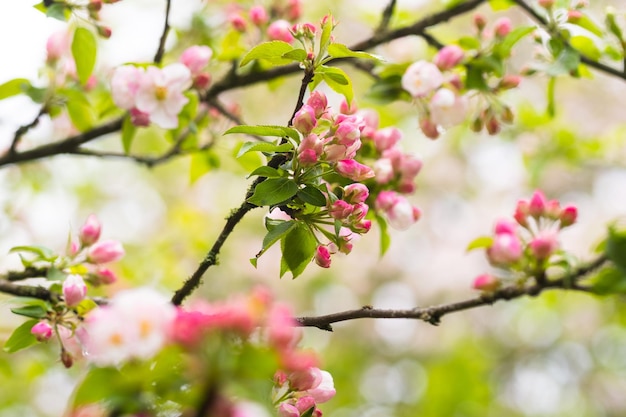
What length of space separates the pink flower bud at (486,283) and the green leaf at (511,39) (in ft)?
1.36

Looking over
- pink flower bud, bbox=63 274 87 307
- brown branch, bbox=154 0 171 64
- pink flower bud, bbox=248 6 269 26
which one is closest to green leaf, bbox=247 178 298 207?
pink flower bud, bbox=63 274 87 307

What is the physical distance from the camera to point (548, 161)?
194cm

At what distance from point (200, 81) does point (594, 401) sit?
4.14m

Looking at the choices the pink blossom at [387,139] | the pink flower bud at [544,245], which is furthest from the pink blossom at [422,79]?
the pink flower bud at [544,245]

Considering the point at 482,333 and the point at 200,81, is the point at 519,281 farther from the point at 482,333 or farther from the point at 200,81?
the point at 482,333

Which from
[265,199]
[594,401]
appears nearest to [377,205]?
[265,199]

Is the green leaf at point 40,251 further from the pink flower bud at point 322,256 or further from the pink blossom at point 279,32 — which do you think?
the pink blossom at point 279,32

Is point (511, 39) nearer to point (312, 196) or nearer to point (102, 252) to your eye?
point (312, 196)

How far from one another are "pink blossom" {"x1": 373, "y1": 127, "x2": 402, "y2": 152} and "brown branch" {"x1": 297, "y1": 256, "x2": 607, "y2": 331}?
28 cm

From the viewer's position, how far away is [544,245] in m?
0.89

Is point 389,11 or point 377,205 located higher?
point 389,11

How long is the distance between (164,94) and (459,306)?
0.57 meters

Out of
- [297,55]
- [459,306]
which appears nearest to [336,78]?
[297,55]

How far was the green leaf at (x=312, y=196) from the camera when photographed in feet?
2.40
